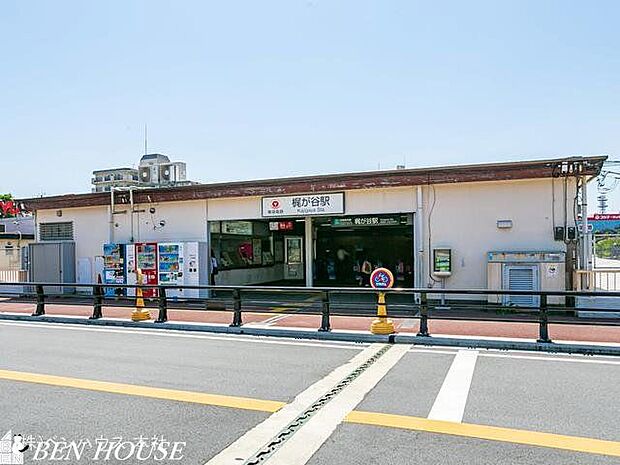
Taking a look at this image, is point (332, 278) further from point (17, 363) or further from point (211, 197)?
point (17, 363)

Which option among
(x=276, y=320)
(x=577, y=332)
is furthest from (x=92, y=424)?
(x=577, y=332)

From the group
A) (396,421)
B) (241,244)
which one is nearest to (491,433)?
(396,421)

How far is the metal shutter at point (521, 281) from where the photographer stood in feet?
45.9

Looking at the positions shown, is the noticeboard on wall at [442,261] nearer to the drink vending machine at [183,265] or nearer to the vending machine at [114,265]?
the drink vending machine at [183,265]

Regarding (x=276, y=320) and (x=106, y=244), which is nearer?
(x=276, y=320)

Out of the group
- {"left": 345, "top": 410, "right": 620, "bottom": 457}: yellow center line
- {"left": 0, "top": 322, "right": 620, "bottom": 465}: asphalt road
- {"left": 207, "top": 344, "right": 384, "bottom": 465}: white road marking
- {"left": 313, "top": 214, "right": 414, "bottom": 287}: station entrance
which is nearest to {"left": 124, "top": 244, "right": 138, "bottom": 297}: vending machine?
{"left": 313, "top": 214, "right": 414, "bottom": 287}: station entrance

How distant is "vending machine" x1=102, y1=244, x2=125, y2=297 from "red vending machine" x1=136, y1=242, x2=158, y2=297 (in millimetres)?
726

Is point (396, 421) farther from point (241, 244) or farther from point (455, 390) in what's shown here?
point (241, 244)

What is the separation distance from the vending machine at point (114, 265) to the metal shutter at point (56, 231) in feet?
10.7

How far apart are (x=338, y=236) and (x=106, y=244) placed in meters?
10.2

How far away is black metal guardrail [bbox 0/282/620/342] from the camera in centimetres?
1005

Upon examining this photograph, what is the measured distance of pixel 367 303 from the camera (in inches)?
583

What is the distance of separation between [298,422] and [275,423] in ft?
0.79

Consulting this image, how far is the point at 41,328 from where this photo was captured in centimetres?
1278
